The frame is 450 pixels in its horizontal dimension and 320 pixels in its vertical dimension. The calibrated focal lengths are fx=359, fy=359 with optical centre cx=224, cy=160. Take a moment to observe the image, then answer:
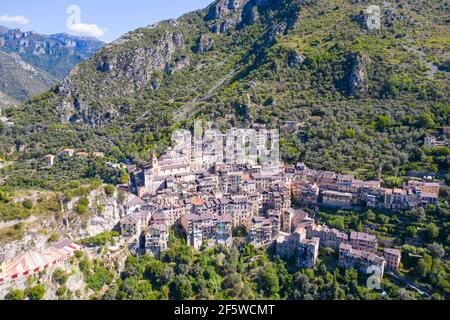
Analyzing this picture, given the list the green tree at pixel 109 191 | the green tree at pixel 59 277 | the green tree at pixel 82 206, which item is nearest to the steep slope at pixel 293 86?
the green tree at pixel 109 191

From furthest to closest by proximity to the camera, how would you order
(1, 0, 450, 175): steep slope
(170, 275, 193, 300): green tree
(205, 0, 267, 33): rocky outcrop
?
1. (205, 0, 267, 33): rocky outcrop
2. (1, 0, 450, 175): steep slope
3. (170, 275, 193, 300): green tree

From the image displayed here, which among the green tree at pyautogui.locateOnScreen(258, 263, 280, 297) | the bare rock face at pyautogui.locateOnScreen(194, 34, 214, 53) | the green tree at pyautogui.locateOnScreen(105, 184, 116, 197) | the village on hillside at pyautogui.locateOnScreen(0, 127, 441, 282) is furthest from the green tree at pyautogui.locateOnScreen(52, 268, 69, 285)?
the bare rock face at pyautogui.locateOnScreen(194, 34, 214, 53)

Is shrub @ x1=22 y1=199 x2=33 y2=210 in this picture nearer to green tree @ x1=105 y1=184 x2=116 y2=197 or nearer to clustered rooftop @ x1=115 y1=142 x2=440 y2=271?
green tree @ x1=105 y1=184 x2=116 y2=197

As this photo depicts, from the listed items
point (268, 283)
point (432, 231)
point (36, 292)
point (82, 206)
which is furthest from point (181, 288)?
point (432, 231)

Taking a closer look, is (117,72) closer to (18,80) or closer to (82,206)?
(82,206)

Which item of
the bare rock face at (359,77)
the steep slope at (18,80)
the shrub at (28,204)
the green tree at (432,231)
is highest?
the steep slope at (18,80)

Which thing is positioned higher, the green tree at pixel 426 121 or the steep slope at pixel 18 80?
the steep slope at pixel 18 80

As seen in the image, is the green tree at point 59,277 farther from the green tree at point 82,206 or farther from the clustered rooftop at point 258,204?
the clustered rooftop at point 258,204
